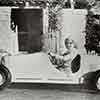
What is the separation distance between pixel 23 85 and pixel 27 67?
0.36 feet

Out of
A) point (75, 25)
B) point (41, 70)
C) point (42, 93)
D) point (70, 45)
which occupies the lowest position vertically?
point (42, 93)

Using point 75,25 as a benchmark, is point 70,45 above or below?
below

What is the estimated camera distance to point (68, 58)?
46.4 inches

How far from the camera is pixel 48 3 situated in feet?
3.75

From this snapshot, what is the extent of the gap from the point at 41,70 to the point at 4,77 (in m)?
0.20

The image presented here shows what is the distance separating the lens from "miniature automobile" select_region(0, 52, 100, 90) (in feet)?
3.83

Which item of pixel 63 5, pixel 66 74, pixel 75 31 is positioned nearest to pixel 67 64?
pixel 66 74

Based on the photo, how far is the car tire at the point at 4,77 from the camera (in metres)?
1.19

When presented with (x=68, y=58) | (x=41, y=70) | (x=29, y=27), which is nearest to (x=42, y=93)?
(x=41, y=70)

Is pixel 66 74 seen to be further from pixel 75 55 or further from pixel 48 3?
pixel 48 3

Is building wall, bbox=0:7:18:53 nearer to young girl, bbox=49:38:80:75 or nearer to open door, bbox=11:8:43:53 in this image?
open door, bbox=11:8:43:53

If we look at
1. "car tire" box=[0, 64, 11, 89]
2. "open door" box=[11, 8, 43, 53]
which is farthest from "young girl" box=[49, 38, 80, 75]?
"car tire" box=[0, 64, 11, 89]

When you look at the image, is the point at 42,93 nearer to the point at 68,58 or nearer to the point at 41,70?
the point at 41,70

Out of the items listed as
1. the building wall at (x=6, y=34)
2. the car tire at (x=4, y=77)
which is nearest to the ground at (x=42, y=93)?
the car tire at (x=4, y=77)
